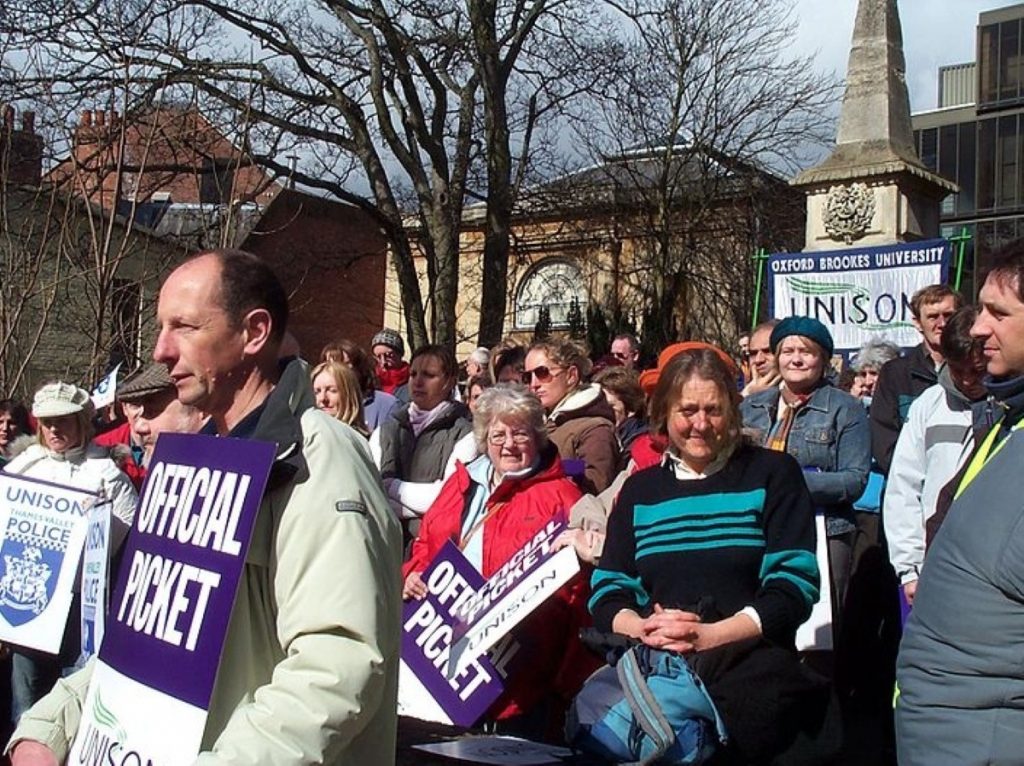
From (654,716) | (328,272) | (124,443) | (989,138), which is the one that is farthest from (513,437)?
(989,138)

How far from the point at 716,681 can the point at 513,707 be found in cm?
144

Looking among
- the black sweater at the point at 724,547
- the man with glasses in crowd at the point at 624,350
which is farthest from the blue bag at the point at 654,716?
the man with glasses in crowd at the point at 624,350

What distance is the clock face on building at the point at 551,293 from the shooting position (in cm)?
3189

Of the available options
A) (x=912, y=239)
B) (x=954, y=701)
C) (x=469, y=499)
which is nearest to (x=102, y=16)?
(x=912, y=239)

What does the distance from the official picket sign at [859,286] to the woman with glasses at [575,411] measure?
338cm

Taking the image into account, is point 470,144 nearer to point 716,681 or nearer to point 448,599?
point 448,599

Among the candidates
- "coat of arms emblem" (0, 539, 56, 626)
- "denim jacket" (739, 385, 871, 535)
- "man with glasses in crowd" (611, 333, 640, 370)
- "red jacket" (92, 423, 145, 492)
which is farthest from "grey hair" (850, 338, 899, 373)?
"coat of arms emblem" (0, 539, 56, 626)

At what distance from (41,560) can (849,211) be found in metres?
7.50

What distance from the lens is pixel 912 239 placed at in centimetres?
1077

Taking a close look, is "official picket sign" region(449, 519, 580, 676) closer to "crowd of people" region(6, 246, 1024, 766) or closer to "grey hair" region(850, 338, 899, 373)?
"crowd of people" region(6, 246, 1024, 766)

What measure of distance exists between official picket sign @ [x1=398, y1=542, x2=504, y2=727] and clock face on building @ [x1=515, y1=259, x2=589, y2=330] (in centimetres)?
2578

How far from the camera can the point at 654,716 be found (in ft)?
12.1

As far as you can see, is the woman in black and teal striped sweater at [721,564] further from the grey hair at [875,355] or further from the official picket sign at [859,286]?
the official picket sign at [859,286]

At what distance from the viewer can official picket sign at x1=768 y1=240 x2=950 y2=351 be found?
9305mm
